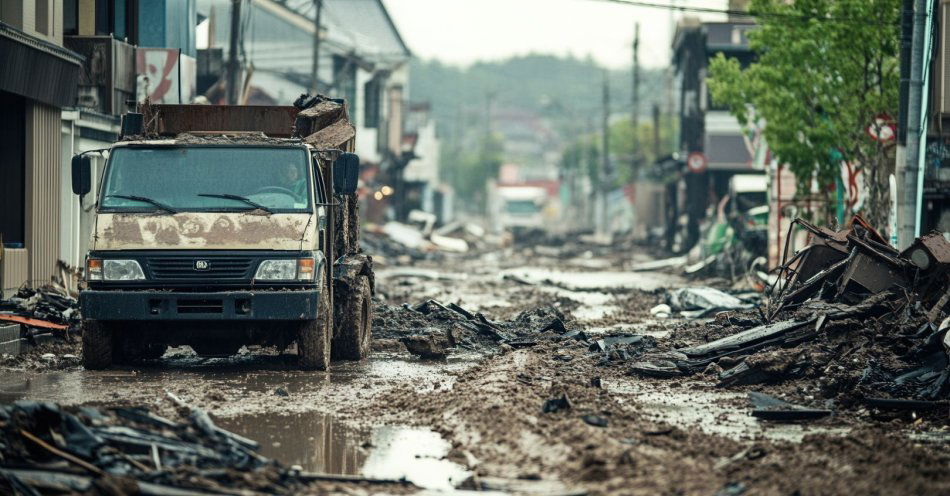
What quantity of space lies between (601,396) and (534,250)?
47861 millimetres

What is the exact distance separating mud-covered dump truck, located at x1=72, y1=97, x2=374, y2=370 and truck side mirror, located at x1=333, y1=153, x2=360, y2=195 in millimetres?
13

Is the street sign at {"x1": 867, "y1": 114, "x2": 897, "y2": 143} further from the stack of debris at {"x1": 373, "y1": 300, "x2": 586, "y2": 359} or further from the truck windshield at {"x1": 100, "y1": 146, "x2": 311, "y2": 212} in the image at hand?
the truck windshield at {"x1": 100, "y1": 146, "x2": 311, "y2": 212}

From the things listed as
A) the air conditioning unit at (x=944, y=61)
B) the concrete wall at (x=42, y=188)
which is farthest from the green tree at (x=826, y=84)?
the concrete wall at (x=42, y=188)

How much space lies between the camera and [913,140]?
21.6 meters

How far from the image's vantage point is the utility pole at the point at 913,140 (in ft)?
70.0

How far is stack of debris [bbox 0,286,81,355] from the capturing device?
15281 millimetres

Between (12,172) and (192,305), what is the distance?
363 inches

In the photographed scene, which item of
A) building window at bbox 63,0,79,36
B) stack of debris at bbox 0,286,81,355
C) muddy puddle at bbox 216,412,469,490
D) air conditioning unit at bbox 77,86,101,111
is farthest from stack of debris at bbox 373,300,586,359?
building window at bbox 63,0,79,36

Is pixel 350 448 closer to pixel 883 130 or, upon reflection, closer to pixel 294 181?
pixel 294 181

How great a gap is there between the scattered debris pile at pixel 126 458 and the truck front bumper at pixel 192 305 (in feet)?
12.9

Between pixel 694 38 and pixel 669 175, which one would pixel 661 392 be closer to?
pixel 694 38

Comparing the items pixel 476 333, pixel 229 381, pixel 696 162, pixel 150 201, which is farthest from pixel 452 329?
pixel 696 162

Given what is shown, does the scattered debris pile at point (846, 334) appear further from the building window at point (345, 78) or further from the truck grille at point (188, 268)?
the building window at point (345, 78)

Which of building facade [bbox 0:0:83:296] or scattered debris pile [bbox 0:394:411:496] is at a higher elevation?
building facade [bbox 0:0:83:296]
